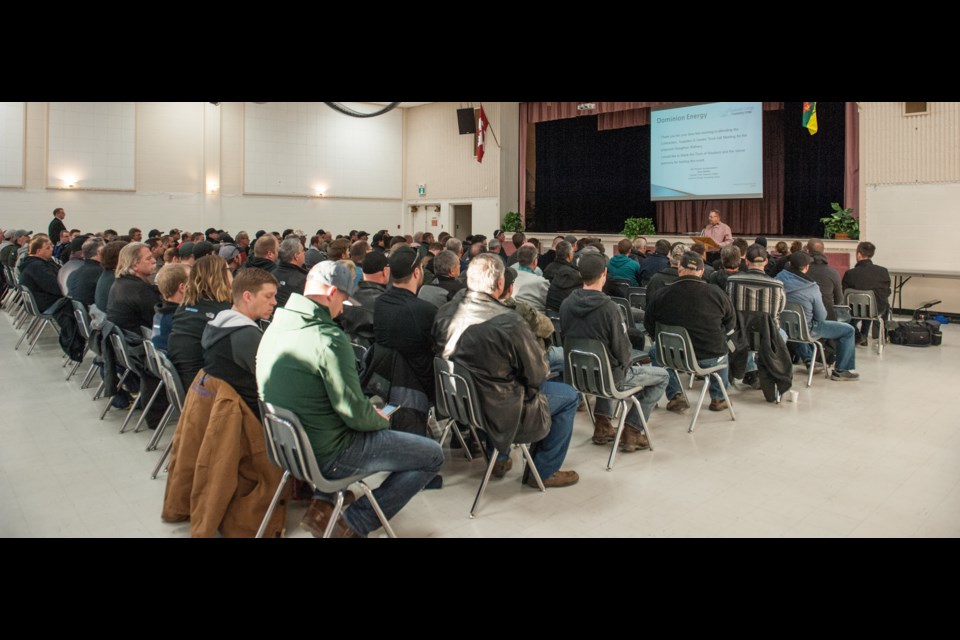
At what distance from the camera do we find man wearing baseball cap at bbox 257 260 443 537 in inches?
101

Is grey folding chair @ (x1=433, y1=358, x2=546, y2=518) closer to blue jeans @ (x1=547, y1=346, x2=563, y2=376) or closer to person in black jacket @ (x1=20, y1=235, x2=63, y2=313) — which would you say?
blue jeans @ (x1=547, y1=346, x2=563, y2=376)

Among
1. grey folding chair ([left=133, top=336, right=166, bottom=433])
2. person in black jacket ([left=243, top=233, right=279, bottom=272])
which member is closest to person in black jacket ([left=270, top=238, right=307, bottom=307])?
person in black jacket ([left=243, top=233, right=279, bottom=272])

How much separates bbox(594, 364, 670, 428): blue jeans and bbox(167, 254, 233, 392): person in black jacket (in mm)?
2338

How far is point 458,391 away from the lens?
326cm

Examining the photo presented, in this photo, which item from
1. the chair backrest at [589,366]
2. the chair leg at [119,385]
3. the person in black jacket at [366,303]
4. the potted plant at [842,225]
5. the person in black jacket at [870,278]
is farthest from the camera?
the potted plant at [842,225]

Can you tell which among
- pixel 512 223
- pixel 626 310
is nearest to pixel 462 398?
pixel 626 310

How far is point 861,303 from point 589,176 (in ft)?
29.2

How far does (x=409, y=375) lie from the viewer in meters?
3.55

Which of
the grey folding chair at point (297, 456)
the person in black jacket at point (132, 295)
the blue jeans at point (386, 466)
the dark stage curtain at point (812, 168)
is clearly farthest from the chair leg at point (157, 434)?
the dark stage curtain at point (812, 168)

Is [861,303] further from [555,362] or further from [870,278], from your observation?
[555,362]

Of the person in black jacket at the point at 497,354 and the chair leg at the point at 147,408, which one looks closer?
the person in black jacket at the point at 497,354

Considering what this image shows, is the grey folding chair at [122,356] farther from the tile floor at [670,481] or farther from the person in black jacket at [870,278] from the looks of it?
the person in black jacket at [870,278]

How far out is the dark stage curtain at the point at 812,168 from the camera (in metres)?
11.0

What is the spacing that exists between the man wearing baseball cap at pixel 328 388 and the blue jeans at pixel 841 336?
4376mm
